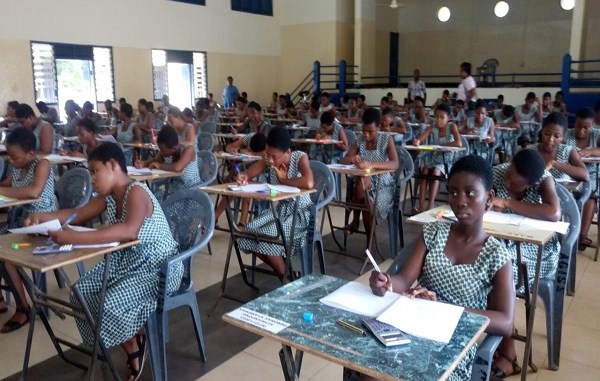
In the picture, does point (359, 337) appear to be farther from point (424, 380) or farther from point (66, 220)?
point (66, 220)

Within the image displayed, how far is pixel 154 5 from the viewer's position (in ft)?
45.3

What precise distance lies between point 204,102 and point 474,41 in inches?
415

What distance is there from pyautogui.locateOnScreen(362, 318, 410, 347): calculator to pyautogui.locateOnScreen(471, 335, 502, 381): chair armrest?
0.46 metres

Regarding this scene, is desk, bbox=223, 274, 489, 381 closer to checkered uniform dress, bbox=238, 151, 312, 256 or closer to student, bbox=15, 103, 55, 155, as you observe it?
checkered uniform dress, bbox=238, 151, 312, 256

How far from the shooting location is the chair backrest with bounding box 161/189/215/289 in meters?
2.76

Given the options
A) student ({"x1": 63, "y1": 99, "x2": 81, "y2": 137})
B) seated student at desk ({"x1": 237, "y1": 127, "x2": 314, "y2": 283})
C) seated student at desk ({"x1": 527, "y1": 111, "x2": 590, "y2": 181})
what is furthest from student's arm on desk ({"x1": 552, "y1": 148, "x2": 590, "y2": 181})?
student ({"x1": 63, "y1": 99, "x2": 81, "y2": 137})

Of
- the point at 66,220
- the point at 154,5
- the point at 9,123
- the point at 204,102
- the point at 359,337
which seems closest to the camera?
the point at 359,337

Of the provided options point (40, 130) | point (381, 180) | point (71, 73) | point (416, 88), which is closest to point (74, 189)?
point (381, 180)

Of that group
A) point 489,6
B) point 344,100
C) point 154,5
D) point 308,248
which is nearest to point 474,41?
point 489,6

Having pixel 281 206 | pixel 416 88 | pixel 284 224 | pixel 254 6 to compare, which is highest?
pixel 254 6

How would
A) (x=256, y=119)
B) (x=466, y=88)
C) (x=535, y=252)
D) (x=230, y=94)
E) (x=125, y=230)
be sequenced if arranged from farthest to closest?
(x=230, y=94), (x=466, y=88), (x=256, y=119), (x=535, y=252), (x=125, y=230)

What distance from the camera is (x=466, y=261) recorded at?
186 cm

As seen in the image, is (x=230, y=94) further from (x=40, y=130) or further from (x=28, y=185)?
(x=28, y=185)

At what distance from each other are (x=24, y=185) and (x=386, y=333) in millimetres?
2865
